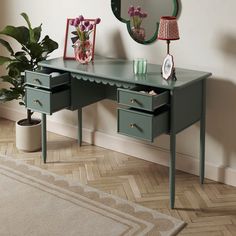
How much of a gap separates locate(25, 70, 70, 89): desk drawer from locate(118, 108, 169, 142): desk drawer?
611 mm

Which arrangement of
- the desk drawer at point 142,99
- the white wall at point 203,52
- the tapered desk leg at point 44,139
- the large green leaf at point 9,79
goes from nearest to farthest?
the desk drawer at point 142,99 < the white wall at point 203,52 < the tapered desk leg at point 44,139 < the large green leaf at point 9,79

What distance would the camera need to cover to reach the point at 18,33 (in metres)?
3.50

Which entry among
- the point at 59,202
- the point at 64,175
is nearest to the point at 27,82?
the point at 64,175

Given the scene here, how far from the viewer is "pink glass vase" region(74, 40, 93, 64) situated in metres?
3.32

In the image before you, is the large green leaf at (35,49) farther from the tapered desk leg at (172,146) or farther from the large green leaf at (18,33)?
the tapered desk leg at (172,146)

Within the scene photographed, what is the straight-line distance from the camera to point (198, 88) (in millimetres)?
3002

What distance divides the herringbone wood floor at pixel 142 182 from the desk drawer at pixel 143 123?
454 millimetres

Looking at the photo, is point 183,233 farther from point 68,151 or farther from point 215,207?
point 68,151

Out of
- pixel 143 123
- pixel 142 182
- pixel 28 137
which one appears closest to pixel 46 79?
pixel 28 137

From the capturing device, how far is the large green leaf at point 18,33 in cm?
345

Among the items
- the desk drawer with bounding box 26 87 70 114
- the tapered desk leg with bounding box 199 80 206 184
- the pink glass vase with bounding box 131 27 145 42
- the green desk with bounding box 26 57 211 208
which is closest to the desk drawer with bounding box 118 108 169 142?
the green desk with bounding box 26 57 211 208

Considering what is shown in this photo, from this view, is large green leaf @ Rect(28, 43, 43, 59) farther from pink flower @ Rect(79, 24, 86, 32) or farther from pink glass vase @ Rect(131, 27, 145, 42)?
pink glass vase @ Rect(131, 27, 145, 42)

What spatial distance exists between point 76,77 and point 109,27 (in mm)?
561

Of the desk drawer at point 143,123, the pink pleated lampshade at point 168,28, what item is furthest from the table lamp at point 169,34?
the desk drawer at point 143,123
